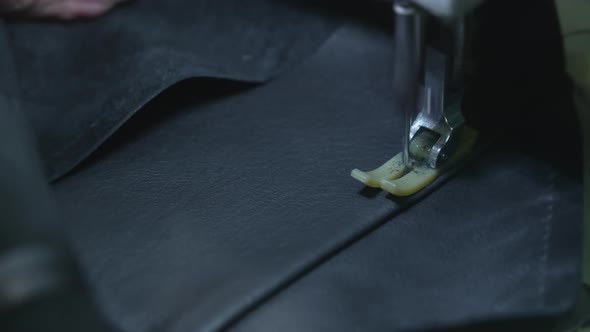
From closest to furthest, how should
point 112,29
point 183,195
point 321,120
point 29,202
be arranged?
point 29,202 → point 183,195 → point 321,120 → point 112,29

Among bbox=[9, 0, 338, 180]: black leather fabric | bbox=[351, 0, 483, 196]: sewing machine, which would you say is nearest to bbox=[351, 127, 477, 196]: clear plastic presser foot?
bbox=[351, 0, 483, 196]: sewing machine

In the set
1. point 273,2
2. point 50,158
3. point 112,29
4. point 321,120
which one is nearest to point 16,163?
point 50,158

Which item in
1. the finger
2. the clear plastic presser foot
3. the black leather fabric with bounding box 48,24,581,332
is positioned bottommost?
the black leather fabric with bounding box 48,24,581,332

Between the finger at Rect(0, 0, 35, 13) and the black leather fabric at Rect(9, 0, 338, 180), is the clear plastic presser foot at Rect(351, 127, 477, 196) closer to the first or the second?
the black leather fabric at Rect(9, 0, 338, 180)

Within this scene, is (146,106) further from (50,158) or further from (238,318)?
(238,318)

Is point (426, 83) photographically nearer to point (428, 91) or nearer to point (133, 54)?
point (428, 91)

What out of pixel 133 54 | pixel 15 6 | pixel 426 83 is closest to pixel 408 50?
pixel 426 83
